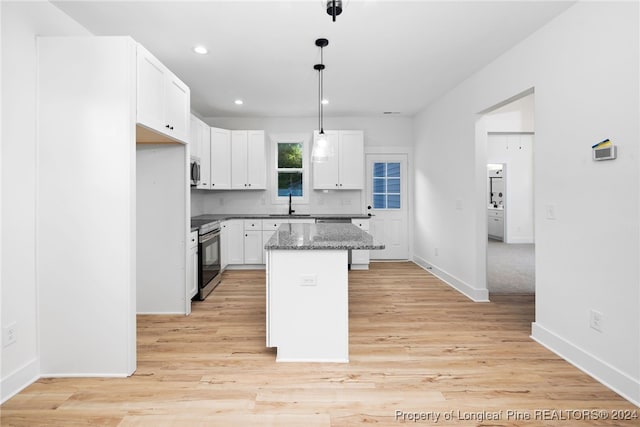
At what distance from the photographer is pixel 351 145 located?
5.48m

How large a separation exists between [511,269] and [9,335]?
19.7 ft

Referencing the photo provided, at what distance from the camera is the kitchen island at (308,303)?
7.57 feet

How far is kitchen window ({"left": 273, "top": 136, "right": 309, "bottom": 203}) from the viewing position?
18.9 ft

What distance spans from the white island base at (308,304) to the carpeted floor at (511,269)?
271 cm

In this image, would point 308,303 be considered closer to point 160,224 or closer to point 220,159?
point 160,224

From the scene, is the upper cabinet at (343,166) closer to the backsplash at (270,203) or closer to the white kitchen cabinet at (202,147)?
the backsplash at (270,203)

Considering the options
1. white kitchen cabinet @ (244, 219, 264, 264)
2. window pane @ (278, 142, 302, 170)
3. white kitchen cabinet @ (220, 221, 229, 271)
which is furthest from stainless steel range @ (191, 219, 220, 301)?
window pane @ (278, 142, 302, 170)

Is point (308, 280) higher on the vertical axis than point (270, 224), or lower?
lower

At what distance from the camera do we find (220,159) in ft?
17.1

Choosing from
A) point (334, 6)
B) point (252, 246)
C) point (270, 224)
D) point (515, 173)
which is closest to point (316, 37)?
point (334, 6)

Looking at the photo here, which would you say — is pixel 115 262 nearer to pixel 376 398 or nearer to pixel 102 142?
pixel 102 142

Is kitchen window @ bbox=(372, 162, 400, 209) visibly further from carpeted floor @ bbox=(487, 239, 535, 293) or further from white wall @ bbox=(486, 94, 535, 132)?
carpeted floor @ bbox=(487, 239, 535, 293)

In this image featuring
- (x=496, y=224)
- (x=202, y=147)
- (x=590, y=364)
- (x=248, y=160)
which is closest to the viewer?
(x=590, y=364)

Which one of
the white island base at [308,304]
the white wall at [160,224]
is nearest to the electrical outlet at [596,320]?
the white island base at [308,304]
